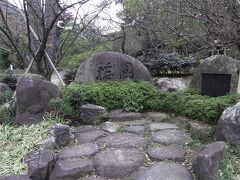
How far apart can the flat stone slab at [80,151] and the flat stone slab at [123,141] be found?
194 mm

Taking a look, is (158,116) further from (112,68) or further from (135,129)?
(112,68)

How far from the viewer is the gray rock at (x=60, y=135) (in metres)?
4.07

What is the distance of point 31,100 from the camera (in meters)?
4.81

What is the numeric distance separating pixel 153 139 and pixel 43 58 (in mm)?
3215

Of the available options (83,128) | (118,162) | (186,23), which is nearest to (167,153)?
(118,162)

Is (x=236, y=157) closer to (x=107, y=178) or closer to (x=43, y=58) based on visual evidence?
(x=107, y=178)

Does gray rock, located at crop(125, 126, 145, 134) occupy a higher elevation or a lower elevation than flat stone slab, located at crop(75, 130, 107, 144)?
higher

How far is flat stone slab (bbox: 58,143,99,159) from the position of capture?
3732mm

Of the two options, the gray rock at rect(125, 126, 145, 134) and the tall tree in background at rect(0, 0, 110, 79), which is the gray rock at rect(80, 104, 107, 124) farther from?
the tall tree in background at rect(0, 0, 110, 79)

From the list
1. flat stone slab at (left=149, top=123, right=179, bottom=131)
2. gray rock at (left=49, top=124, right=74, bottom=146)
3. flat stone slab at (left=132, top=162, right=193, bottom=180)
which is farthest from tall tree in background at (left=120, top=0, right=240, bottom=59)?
gray rock at (left=49, top=124, right=74, bottom=146)

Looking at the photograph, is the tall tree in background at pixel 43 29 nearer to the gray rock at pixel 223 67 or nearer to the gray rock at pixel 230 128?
the gray rock at pixel 223 67

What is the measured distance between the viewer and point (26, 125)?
15.5ft

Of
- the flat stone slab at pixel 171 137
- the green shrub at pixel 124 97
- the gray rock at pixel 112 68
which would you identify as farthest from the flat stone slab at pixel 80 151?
the gray rock at pixel 112 68

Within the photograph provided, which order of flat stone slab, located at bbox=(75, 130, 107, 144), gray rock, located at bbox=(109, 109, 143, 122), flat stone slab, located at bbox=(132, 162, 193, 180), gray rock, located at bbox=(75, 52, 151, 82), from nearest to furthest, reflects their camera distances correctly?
flat stone slab, located at bbox=(132, 162, 193, 180), flat stone slab, located at bbox=(75, 130, 107, 144), gray rock, located at bbox=(109, 109, 143, 122), gray rock, located at bbox=(75, 52, 151, 82)
